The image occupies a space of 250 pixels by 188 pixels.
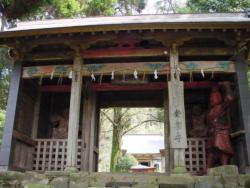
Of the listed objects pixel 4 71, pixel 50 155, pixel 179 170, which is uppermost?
pixel 4 71

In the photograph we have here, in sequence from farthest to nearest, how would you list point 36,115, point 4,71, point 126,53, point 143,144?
point 143,144 < point 4,71 < point 36,115 < point 126,53

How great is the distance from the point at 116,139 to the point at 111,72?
1052cm

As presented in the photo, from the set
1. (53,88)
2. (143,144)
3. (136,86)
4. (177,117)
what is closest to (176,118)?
(177,117)

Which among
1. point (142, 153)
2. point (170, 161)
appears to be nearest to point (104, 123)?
point (142, 153)

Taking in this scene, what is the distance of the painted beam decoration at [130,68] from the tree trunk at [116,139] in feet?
30.7

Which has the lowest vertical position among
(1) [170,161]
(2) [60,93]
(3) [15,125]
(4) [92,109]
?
(1) [170,161]

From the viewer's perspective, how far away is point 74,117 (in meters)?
7.31

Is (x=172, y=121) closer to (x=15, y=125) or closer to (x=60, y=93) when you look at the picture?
(x=15, y=125)

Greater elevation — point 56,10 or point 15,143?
point 56,10

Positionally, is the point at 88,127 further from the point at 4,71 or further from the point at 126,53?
the point at 4,71

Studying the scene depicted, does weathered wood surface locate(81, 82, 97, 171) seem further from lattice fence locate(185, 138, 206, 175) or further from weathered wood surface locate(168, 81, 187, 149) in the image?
weathered wood surface locate(168, 81, 187, 149)

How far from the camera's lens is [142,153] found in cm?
2880

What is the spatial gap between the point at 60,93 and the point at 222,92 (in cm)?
520

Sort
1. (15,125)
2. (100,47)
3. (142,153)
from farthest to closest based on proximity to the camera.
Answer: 1. (142,153)
2. (100,47)
3. (15,125)
